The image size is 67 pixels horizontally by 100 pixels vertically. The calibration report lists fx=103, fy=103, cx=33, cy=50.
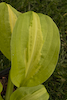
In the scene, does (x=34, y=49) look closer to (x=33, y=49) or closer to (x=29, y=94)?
(x=33, y=49)

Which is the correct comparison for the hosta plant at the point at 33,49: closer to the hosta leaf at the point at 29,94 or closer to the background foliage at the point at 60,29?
the hosta leaf at the point at 29,94

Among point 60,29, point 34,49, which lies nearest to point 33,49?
point 34,49

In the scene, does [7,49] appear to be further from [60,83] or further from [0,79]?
[60,83]

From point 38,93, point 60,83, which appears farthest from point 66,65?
point 38,93

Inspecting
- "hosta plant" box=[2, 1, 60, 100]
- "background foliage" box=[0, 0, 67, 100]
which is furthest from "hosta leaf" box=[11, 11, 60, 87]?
"background foliage" box=[0, 0, 67, 100]

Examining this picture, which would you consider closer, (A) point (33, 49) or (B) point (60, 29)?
(A) point (33, 49)

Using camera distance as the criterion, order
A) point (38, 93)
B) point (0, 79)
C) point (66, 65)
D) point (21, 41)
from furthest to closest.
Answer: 1. point (66, 65)
2. point (0, 79)
3. point (38, 93)
4. point (21, 41)

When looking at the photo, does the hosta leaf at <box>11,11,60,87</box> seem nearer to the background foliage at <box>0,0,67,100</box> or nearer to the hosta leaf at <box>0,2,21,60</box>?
the hosta leaf at <box>0,2,21,60</box>

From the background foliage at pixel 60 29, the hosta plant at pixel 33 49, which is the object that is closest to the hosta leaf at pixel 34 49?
the hosta plant at pixel 33 49
